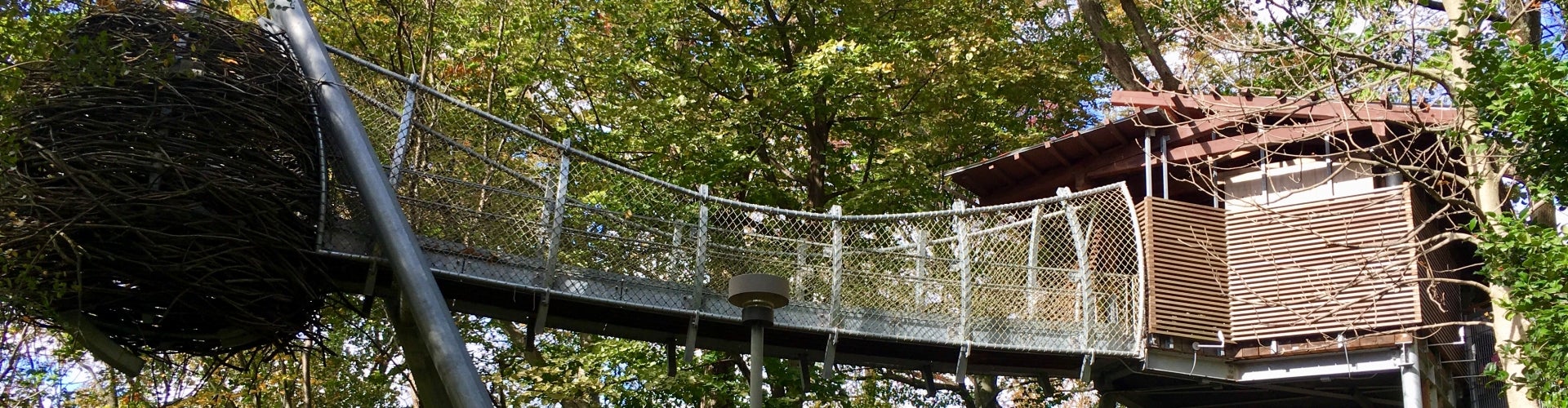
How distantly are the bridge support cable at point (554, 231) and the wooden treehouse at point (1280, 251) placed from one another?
18.1 ft

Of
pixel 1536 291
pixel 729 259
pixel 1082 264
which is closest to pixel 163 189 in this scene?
pixel 729 259

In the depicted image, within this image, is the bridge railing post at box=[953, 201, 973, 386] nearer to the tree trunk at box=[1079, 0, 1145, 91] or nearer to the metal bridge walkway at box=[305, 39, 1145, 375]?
the metal bridge walkway at box=[305, 39, 1145, 375]

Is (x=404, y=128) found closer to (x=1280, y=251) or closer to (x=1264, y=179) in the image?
(x=1280, y=251)

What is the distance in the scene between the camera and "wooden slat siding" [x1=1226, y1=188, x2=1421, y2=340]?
13.0 meters

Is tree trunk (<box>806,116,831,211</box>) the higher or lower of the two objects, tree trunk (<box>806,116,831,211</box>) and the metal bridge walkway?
the higher

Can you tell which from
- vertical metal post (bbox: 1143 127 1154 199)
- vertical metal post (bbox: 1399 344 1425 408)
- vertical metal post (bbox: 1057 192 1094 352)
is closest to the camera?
vertical metal post (bbox: 1057 192 1094 352)

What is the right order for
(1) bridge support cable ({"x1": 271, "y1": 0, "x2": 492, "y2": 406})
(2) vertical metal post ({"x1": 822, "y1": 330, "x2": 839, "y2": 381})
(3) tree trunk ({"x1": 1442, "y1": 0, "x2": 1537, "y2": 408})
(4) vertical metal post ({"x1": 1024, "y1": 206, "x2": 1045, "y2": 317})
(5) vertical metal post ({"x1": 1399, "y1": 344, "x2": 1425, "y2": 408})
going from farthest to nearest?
1. (5) vertical metal post ({"x1": 1399, "y1": 344, "x2": 1425, "y2": 408})
2. (4) vertical metal post ({"x1": 1024, "y1": 206, "x2": 1045, "y2": 317})
3. (3) tree trunk ({"x1": 1442, "y1": 0, "x2": 1537, "y2": 408})
4. (2) vertical metal post ({"x1": 822, "y1": 330, "x2": 839, "y2": 381})
5. (1) bridge support cable ({"x1": 271, "y1": 0, "x2": 492, "y2": 406})

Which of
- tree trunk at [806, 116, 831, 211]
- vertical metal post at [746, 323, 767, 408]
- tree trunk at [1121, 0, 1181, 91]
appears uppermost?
tree trunk at [1121, 0, 1181, 91]

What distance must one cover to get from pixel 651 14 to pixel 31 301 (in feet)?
31.3

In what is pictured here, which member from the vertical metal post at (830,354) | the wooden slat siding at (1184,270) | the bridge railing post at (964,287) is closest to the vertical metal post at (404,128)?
the vertical metal post at (830,354)

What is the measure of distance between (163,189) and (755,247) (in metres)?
4.17

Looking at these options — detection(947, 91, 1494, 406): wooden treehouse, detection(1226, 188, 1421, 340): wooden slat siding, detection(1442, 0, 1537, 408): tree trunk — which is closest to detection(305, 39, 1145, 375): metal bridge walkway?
detection(947, 91, 1494, 406): wooden treehouse

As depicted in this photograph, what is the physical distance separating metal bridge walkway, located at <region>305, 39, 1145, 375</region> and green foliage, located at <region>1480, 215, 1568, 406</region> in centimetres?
278

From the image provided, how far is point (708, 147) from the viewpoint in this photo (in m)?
16.6
